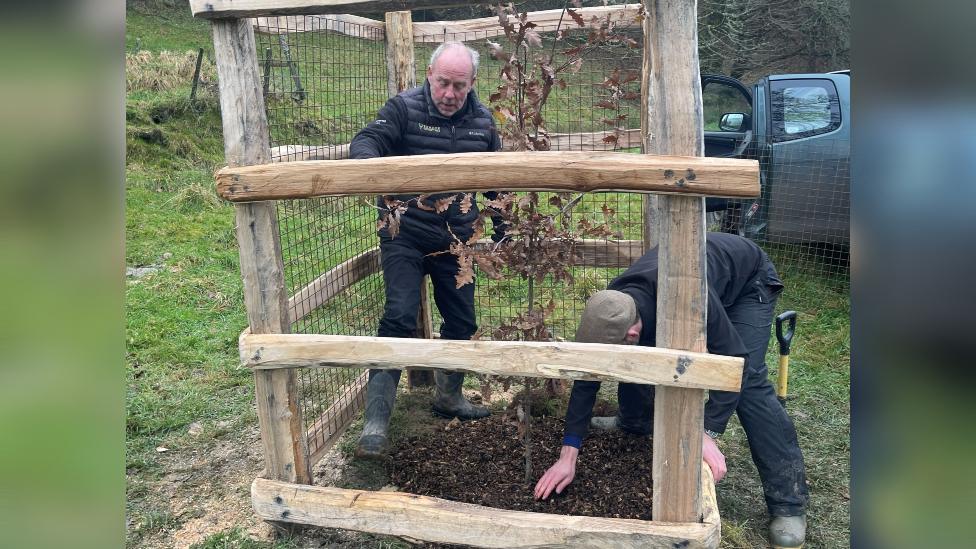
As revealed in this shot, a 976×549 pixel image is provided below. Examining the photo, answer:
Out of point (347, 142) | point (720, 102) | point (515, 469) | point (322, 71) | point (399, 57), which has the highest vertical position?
point (399, 57)

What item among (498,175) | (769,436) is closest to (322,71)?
(498,175)

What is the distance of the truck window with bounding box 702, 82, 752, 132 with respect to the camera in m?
8.05

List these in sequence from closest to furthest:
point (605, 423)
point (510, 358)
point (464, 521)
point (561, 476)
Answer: point (510, 358) → point (464, 521) → point (561, 476) → point (605, 423)

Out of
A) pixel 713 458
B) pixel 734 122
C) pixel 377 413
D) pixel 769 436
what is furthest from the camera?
pixel 734 122

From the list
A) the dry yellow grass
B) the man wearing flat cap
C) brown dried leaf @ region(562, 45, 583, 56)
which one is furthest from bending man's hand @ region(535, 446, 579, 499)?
the dry yellow grass

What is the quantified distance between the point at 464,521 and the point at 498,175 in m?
1.39

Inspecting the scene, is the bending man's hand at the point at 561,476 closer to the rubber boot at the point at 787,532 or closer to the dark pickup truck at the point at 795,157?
the rubber boot at the point at 787,532

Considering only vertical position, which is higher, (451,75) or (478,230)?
(451,75)

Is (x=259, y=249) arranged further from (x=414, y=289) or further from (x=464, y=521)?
(x=464, y=521)

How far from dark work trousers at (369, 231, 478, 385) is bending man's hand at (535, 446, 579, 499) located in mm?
1045

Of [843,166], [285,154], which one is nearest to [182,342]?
[285,154]

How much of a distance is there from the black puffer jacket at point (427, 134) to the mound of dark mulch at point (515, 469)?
1.12 meters

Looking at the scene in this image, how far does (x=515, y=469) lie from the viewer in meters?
3.69

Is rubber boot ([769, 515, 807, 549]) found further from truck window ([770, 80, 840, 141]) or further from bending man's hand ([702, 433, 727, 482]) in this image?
truck window ([770, 80, 840, 141])
